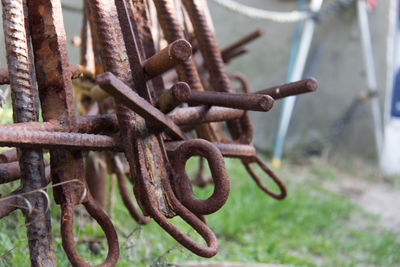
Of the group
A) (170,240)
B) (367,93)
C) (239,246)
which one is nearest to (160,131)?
(170,240)

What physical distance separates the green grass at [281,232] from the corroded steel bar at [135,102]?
31.3 inches

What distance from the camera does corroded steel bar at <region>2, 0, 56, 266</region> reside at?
2.89 feet

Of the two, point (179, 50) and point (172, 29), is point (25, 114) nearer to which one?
point (179, 50)

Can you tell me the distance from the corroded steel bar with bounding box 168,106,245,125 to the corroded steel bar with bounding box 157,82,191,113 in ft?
0.31

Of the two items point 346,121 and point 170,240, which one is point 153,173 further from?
point 346,121

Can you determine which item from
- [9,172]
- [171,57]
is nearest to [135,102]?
[171,57]

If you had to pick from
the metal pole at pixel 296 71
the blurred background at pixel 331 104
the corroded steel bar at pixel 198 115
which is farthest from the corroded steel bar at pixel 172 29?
the metal pole at pixel 296 71

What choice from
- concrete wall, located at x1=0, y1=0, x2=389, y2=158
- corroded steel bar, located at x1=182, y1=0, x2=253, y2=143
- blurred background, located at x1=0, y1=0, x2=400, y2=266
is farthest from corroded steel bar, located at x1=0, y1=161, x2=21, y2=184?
concrete wall, located at x1=0, y1=0, x2=389, y2=158

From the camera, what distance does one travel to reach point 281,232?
295cm

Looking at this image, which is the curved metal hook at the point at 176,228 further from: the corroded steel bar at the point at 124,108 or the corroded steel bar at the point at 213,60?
the corroded steel bar at the point at 213,60

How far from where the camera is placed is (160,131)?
39.6 inches

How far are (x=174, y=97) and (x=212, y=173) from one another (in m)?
0.18

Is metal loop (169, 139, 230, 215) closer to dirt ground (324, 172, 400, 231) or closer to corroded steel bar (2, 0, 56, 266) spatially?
corroded steel bar (2, 0, 56, 266)

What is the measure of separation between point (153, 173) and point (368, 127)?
471 centimetres
